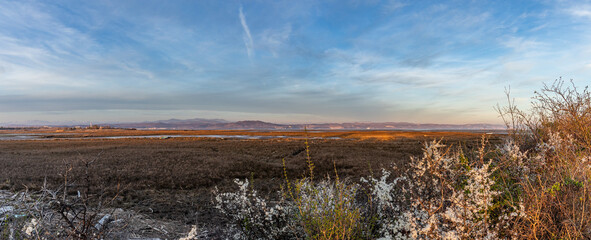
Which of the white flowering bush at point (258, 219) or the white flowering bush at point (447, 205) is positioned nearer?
the white flowering bush at point (447, 205)

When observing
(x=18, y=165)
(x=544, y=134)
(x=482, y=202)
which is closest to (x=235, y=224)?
(x=482, y=202)

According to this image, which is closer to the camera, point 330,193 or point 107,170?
point 330,193

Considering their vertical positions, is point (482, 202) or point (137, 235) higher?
point (482, 202)

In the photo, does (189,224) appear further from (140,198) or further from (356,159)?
(356,159)

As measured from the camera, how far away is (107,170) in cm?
1351

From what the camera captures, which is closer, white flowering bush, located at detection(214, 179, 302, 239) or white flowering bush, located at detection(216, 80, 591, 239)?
white flowering bush, located at detection(216, 80, 591, 239)

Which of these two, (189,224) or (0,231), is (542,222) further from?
(0,231)

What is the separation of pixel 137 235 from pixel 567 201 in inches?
281

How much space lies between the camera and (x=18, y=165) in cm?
1477

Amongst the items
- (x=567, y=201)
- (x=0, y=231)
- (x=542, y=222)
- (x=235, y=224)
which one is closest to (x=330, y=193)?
(x=235, y=224)

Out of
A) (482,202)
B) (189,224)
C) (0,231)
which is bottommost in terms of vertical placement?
(189,224)

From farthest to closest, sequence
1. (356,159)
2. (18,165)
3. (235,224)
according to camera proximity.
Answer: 1. (356,159)
2. (18,165)
3. (235,224)

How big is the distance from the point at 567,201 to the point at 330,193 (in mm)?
3422

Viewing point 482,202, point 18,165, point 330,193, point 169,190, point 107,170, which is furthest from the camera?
point 18,165
